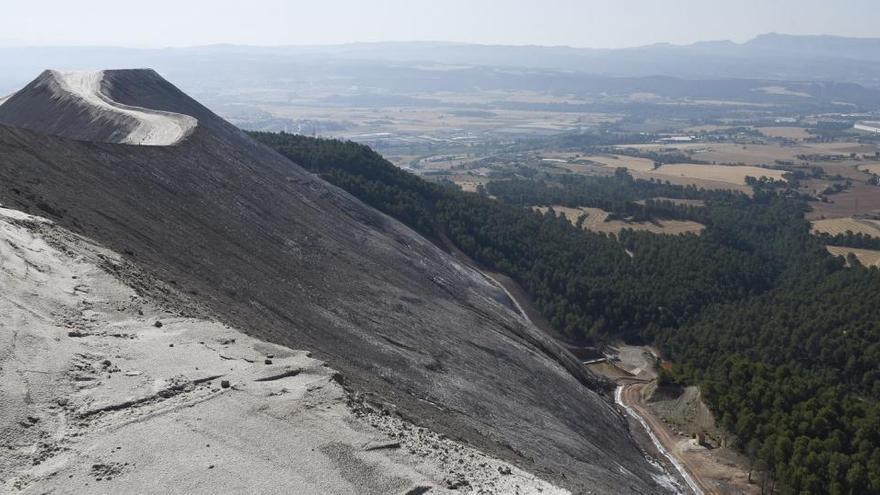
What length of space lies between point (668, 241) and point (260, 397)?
96.9m

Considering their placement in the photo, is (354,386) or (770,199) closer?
(354,386)

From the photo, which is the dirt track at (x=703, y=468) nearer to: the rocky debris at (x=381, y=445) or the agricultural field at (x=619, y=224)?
the rocky debris at (x=381, y=445)

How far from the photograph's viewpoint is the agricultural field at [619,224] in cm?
12462

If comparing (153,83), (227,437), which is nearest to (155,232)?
(227,437)

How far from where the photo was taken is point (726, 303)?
91.8m

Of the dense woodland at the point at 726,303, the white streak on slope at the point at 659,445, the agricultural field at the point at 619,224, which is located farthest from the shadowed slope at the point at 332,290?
the agricultural field at the point at 619,224

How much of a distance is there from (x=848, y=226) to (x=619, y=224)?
43536mm

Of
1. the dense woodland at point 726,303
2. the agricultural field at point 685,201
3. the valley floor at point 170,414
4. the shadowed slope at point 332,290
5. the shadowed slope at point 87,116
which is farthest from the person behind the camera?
the agricultural field at point 685,201

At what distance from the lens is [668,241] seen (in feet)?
363

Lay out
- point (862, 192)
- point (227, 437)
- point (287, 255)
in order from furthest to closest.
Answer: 1. point (862, 192)
2. point (287, 255)
3. point (227, 437)

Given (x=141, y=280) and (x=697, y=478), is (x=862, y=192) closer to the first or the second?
(x=697, y=478)

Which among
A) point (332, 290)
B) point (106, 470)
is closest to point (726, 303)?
point (332, 290)

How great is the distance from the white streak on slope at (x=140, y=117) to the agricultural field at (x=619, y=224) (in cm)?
7621

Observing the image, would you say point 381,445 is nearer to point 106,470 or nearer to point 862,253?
point 106,470
